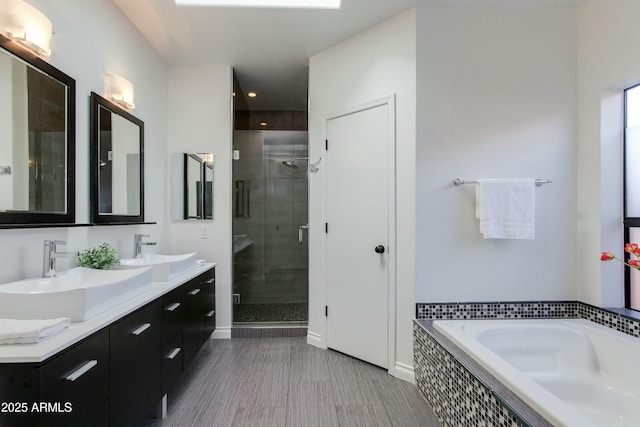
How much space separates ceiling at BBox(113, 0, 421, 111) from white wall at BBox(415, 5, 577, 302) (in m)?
0.51

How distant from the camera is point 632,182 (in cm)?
200

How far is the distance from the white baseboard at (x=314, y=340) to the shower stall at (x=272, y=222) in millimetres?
515

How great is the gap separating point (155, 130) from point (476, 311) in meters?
2.97

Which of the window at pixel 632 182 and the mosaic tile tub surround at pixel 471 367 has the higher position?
the window at pixel 632 182

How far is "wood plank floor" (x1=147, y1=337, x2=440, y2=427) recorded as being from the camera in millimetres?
1780

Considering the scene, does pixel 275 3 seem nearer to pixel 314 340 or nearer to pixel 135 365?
pixel 135 365

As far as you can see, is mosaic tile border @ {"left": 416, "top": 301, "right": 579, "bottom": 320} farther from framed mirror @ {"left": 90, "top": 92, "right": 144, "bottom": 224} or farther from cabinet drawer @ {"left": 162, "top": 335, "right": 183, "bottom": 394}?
framed mirror @ {"left": 90, "top": 92, "right": 144, "bottom": 224}

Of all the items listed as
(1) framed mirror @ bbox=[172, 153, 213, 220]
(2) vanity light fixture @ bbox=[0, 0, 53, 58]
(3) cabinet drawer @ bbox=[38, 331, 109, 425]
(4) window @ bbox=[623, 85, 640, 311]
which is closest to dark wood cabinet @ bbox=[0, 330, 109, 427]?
(3) cabinet drawer @ bbox=[38, 331, 109, 425]

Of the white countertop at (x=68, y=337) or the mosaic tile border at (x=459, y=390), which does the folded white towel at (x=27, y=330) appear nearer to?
the white countertop at (x=68, y=337)

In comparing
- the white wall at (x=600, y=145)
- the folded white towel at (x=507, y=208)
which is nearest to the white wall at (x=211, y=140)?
the folded white towel at (x=507, y=208)

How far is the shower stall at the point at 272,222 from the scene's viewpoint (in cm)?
343

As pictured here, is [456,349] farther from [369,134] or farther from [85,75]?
[85,75]

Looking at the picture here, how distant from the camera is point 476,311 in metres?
2.16

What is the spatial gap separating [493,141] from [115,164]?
8.65 feet
